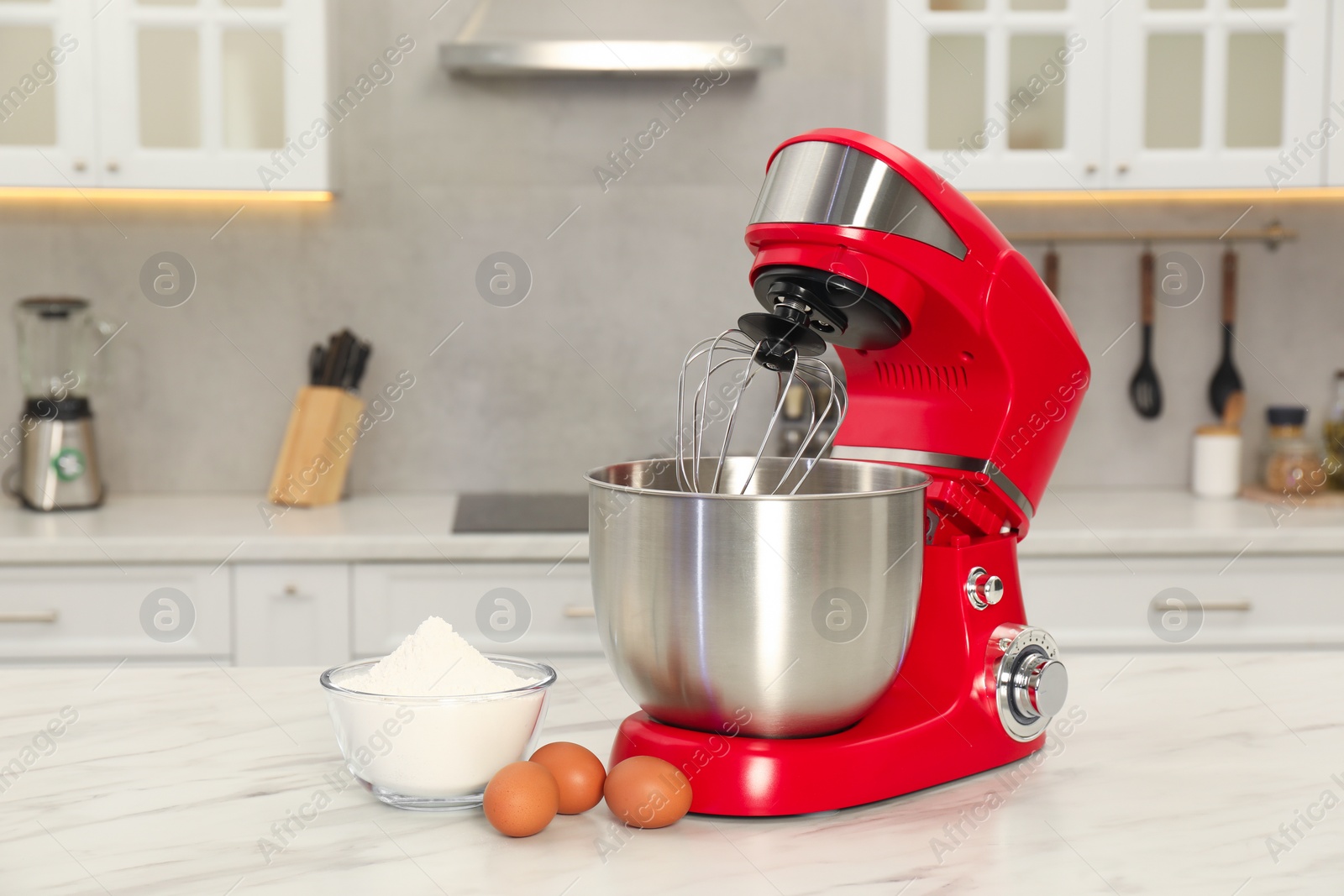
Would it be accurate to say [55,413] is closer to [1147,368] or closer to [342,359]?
[342,359]

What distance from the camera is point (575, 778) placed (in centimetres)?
68

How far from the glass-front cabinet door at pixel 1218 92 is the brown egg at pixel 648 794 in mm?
1799

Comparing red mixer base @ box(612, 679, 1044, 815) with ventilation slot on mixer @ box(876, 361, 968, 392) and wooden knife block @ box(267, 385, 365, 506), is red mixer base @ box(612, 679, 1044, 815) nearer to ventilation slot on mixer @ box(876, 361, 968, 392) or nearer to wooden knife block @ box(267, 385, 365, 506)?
ventilation slot on mixer @ box(876, 361, 968, 392)

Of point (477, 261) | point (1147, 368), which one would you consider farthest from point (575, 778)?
point (1147, 368)

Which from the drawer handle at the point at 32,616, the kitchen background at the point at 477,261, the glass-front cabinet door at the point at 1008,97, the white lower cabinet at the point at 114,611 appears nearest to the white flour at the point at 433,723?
the white lower cabinet at the point at 114,611

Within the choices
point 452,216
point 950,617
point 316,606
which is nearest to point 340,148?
point 452,216

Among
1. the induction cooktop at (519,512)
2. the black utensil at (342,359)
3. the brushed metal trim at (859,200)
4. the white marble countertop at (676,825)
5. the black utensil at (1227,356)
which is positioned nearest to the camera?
the white marble countertop at (676,825)

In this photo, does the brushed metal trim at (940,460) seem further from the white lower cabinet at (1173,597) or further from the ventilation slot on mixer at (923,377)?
the white lower cabinet at (1173,597)

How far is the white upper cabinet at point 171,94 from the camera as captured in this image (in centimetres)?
202

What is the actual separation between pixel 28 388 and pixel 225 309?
41cm

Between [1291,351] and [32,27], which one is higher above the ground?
[32,27]

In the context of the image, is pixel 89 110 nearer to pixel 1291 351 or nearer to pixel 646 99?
pixel 646 99

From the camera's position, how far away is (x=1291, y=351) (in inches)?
98.0

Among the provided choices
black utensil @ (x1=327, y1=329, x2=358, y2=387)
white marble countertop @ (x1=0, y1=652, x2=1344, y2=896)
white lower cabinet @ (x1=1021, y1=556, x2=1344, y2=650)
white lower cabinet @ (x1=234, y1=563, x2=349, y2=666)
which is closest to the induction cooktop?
white lower cabinet @ (x1=234, y1=563, x2=349, y2=666)
